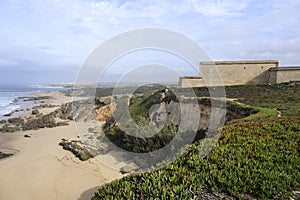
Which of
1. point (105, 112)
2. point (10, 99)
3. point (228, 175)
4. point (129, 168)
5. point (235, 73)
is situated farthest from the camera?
point (10, 99)

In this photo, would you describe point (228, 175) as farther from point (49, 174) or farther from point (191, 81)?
point (191, 81)

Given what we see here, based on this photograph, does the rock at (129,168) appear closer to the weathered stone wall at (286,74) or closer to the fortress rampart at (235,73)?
the fortress rampart at (235,73)

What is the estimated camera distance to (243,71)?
23812 mm

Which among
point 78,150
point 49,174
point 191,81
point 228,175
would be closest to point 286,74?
point 191,81

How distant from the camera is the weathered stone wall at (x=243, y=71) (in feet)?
77.0

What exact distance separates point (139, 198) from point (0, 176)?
6.99 m

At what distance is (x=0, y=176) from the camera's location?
7.95 meters

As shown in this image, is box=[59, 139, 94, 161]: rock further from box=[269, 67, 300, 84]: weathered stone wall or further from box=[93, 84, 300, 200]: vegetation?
box=[269, 67, 300, 84]: weathered stone wall

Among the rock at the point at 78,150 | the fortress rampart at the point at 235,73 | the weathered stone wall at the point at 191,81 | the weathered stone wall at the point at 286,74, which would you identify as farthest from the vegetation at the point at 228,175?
the weathered stone wall at the point at 286,74

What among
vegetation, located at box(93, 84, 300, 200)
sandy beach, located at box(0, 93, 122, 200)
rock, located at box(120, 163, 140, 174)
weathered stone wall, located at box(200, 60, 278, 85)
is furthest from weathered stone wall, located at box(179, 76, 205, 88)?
vegetation, located at box(93, 84, 300, 200)

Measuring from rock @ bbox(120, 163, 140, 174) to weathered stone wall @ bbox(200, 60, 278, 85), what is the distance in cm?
1756

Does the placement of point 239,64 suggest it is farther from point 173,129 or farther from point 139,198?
point 139,198

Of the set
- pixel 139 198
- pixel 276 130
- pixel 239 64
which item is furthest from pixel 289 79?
pixel 139 198

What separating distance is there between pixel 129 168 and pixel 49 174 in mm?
2829
